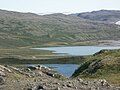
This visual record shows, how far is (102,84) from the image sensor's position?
34188mm

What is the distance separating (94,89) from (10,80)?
25.2 feet

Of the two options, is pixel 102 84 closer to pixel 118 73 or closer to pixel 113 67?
pixel 118 73

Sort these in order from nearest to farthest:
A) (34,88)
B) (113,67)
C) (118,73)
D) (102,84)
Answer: (34,88) → (102,84) → (118,73) → (113,67)

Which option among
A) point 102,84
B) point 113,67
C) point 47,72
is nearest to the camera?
point 102,84

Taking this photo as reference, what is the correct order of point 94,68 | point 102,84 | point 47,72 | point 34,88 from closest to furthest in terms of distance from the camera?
point 34,88, point 102,84, point 47,72, point 94,68

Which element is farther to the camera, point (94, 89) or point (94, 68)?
point (94, 68)

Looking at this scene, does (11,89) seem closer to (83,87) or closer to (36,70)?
(83,87)

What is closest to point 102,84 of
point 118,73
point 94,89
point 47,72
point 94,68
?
point 94,89

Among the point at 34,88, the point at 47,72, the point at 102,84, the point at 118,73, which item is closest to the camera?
the point at 34,88

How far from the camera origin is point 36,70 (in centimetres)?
4675

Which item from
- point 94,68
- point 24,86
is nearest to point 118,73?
point 94,68

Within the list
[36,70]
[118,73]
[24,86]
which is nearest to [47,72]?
[36,70]

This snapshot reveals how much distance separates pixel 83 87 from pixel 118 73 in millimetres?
20514

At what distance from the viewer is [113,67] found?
185 ft
